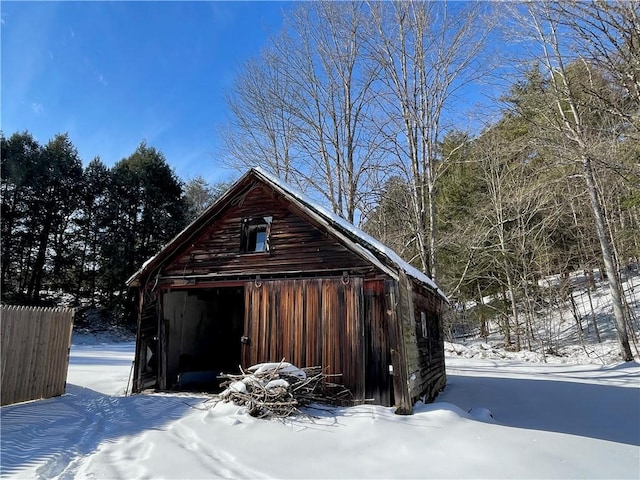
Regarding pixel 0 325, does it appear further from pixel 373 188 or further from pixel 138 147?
pixel 138 147

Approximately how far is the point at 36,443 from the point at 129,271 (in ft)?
80.6

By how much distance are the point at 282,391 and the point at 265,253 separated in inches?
135

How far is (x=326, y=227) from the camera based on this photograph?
8.91 meters

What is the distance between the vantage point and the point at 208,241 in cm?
1023

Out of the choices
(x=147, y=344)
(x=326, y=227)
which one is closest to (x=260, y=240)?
(x=326, y=227)

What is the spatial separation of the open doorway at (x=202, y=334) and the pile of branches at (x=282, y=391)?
12.7 feet

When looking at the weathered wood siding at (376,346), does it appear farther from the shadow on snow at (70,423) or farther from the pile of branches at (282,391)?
the shadow on snow at (70,423)

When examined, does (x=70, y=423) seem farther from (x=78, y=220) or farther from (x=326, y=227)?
(x=78, y=220)

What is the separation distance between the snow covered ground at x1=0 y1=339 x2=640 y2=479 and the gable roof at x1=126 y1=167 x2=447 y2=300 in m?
2.92

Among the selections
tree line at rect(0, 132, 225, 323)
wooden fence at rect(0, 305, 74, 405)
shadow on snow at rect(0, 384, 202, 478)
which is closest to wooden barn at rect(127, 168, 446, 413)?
shadow on snow at rect(0, 384, 202, 478)

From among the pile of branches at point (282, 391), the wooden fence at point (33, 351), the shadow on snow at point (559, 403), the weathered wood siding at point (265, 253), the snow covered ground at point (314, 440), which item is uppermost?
the weathered wood siding at point (265, 253)

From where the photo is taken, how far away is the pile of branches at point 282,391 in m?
7.20

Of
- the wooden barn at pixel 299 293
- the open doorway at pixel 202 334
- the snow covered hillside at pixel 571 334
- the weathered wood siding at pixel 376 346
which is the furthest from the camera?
the snow covered hillside at pixel 571 334

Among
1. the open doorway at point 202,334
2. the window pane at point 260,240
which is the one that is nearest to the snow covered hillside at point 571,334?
the open doorway at point 202,334
